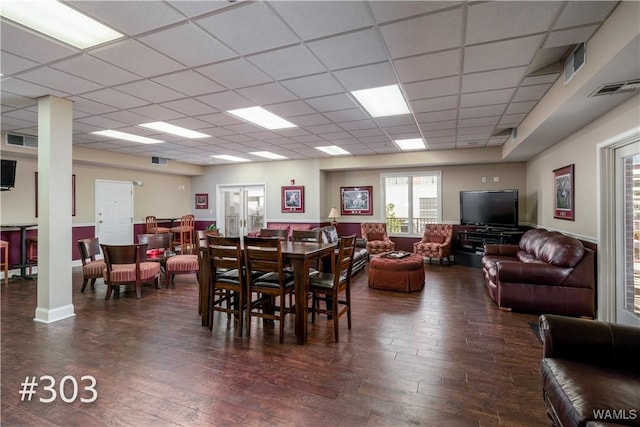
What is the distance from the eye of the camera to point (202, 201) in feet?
32.2

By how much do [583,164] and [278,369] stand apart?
455 cm

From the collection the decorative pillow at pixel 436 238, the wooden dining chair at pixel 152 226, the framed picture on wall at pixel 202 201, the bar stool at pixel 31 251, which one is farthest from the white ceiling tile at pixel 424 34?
the framed picture on wall at pixel 202 201

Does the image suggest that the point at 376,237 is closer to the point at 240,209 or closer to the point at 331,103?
the point at 240,209

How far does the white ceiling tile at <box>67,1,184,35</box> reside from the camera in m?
2.09

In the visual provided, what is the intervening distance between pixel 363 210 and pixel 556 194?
14.9 feet

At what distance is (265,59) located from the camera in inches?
113

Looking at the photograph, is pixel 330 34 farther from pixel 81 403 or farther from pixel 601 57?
pixel 81 403

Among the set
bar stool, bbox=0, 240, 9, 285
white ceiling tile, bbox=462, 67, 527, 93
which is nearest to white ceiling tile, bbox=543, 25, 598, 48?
white ceiling tile, bbox=462, 67, 527, 93

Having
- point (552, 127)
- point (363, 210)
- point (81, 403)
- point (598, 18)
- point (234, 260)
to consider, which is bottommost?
point (81, 403)

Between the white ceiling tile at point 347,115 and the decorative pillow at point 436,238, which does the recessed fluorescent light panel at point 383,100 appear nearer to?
the white ceiling tile at point 347,115

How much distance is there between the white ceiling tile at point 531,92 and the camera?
351 centimetres

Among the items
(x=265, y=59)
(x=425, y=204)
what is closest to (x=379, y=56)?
(x=265, y=59)

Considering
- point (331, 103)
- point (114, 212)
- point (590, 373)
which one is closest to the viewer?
point (590, 373)

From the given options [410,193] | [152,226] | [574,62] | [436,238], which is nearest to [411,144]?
[410,193]
